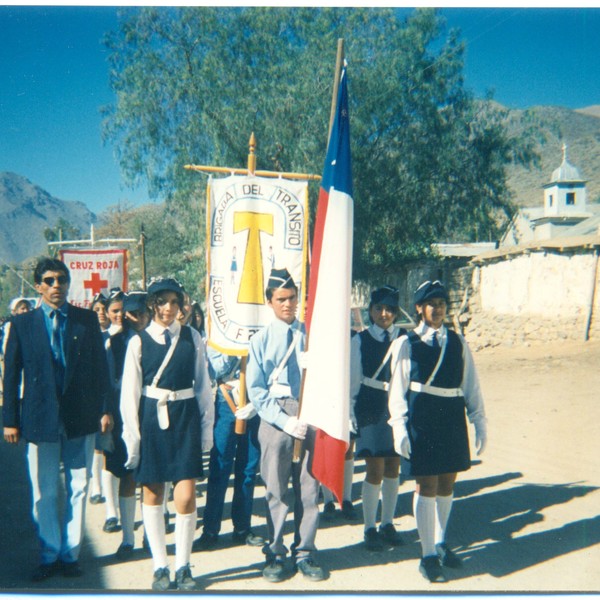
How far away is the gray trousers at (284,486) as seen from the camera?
13.8 ft

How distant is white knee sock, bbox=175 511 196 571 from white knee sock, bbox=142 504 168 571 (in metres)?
0.10

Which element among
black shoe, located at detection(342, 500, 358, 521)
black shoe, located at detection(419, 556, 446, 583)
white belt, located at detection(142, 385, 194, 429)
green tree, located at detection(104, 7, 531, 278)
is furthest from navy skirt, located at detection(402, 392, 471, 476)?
green tree, located at detection(104, 7, 531, 278)

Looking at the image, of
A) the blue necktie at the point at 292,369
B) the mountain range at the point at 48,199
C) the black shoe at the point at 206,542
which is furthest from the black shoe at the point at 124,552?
the mountain range at the point at 48,199

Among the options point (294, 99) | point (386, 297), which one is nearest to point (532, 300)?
point (294, 99)

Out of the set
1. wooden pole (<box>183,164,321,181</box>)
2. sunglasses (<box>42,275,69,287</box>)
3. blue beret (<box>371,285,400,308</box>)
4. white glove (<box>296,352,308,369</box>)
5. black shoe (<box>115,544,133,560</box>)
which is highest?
wooden pole (<box>183,164,321,181</box>)

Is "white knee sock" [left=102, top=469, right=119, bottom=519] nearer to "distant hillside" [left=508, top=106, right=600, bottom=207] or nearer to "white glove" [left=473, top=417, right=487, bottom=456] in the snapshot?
"white glove" [left=473, top=417, right=487, bottom=456]

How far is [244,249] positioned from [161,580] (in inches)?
95.0

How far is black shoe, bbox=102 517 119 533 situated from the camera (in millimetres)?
5223

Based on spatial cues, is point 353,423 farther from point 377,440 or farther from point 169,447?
point 169,447

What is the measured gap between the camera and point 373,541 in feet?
15.6

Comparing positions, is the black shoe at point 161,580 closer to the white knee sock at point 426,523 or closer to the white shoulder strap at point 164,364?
the white shoulder strap at point 164,364

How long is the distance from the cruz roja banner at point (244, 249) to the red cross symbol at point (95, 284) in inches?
131

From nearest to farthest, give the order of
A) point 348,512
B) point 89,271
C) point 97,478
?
point 348,512 < point 97,478 < point 89,271

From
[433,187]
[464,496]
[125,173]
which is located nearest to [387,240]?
[433,187]
